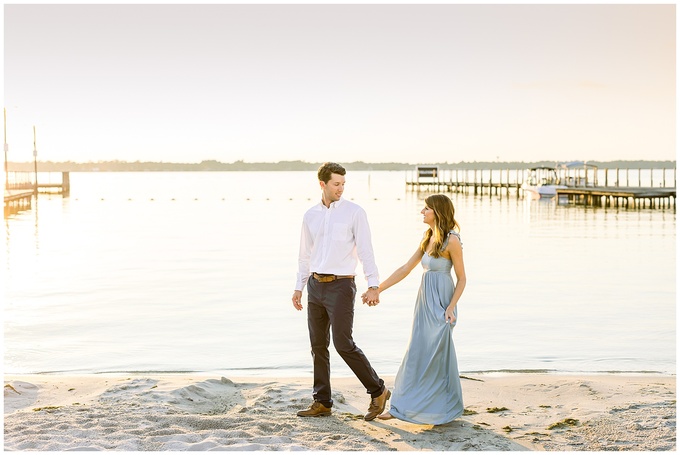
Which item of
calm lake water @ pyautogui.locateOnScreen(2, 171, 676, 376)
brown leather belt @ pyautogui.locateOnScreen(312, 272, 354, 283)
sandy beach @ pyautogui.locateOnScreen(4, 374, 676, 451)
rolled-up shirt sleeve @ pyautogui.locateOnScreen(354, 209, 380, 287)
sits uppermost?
rolled-up shirt sleeve @ pyautogui.locateOnScreen(354, 209, 380, 287)

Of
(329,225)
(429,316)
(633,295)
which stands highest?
(329,225)

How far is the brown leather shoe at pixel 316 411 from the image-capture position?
663 cm

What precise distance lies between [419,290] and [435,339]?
405mm

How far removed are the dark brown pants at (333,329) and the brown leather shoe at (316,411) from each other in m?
0.03

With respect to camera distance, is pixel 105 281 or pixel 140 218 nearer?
pixel 105 281

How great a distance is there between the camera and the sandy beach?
5.77 metres

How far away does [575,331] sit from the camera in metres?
13.1

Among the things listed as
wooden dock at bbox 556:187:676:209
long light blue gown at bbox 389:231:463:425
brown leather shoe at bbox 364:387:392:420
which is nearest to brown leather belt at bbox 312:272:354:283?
long light blue gown at bbox 389:231:463:425

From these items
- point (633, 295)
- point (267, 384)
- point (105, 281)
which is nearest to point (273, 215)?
point (105, 281)

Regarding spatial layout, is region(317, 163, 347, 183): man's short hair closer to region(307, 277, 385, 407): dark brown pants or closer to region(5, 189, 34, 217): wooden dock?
region(307, 277, 385, 407): dark brown pants

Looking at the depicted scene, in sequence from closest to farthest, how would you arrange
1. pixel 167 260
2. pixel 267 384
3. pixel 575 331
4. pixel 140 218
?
pixel 267 384
pixel 575 331
pixel 167 260
pixel 140 218

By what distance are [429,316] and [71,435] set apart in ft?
9.16

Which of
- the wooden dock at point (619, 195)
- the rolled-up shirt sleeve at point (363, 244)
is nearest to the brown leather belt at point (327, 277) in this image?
the rolled-up shirt sleeve at point (363, 244)

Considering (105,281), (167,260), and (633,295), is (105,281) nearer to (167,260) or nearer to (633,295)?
(167,260)
